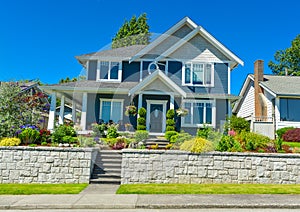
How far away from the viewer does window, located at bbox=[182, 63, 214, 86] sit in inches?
637

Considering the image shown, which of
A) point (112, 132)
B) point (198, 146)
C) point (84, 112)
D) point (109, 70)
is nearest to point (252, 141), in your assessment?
point (198, 146)

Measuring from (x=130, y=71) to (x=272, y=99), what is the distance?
10702 mm

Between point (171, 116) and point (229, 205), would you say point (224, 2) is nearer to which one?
point (171, 116)

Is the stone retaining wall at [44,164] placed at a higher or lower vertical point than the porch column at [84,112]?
lower

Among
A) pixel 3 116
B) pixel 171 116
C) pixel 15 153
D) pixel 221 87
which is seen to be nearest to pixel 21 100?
pixel 3 116

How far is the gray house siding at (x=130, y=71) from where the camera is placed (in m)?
16.6

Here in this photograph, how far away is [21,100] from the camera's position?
11.8 m

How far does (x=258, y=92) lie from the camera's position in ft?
65.5

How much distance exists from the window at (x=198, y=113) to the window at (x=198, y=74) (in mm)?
1410

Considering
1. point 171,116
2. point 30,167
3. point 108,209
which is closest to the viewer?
point 108,209

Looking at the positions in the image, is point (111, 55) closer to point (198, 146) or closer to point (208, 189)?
Result: point (198, 146)

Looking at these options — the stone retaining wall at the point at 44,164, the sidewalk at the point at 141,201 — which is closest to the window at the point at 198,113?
the stone retaining wall at the point at 44,164

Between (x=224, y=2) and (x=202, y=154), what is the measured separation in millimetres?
10199

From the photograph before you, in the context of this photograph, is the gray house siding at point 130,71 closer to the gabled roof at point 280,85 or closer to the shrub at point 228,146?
the shrub at point 228,146
